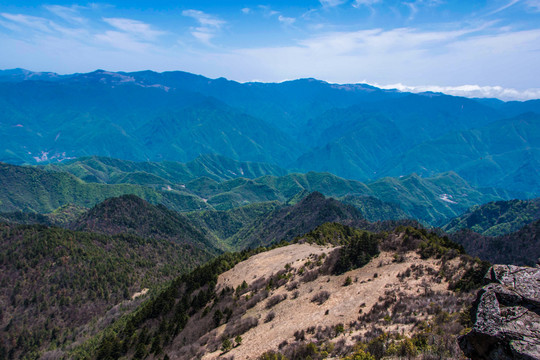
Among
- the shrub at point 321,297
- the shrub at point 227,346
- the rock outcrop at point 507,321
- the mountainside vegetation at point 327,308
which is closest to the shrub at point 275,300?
the mountainside vegetation at point 327,308

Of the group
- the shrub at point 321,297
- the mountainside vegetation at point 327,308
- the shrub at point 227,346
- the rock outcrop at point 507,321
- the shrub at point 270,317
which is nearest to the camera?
the rock outcrop at point 507,321

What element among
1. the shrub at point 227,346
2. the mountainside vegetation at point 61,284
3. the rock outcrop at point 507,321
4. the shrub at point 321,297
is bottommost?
the mountainside vegetation at point 61,284

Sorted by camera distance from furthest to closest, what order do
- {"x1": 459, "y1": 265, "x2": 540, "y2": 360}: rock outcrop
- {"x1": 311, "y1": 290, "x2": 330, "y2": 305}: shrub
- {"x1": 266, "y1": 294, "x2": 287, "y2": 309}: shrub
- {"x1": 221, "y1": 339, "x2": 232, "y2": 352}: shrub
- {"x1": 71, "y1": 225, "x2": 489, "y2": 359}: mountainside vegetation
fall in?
{"x1": 266, "y1": 294, "x2": 287, "y2": 309}: shrub → {"x1": 311, "y1": 290, "x2": 330, "y2": 305}: shrub → {"x1": 221, "y1": 339, "x2": 232, "y2": 352}: shrub → {"x1": 71, "y1": 225, "x2": 489, "y2": 359}: mountainside vegetation → {"x1": 459, "y1": 265, "x2": 540, "y2": 360}: rock outcrop

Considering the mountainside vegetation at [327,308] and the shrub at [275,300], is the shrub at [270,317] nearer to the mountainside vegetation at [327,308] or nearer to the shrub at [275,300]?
the mountainside vegetation at [327,308]

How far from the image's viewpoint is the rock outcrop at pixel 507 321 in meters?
12.6

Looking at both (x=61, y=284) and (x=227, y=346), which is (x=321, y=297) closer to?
(x=227, y=346)

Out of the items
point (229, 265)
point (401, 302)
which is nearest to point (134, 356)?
point (229, 265)

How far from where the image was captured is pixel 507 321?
13445mm

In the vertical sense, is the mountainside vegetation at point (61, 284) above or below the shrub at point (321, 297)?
below

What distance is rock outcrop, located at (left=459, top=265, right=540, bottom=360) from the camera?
1256 cm

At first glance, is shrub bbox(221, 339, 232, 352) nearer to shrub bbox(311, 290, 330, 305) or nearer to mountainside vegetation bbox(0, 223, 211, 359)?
shrub bbox(311, 290, 330, 305)

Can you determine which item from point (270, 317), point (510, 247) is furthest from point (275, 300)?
point (510, 247)

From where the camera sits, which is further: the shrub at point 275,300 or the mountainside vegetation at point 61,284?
the mountainside vegetation at point 61,284

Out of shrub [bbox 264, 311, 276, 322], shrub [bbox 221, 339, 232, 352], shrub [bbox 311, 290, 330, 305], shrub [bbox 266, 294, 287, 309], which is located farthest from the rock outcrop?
shrub [bbox 266, 294, 287, 309]
